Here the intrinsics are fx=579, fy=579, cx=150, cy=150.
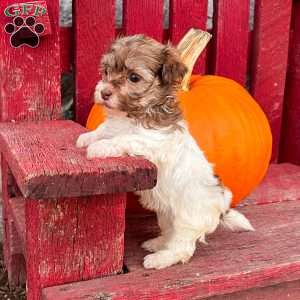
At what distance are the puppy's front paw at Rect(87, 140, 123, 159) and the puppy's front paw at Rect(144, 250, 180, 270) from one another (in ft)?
1.28

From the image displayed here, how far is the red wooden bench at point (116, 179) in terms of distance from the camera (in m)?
1.74

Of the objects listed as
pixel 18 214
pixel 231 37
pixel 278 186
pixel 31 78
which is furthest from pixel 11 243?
pixel 231 37

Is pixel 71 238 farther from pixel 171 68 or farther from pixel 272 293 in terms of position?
pixel 272 293

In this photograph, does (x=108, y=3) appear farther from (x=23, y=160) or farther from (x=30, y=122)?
(x=23, y=160)

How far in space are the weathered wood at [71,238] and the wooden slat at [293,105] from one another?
1755 millimetres

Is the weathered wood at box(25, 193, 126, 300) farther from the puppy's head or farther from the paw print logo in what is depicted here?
the paw print logo

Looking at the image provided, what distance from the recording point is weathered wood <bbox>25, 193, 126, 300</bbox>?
5.74 ft

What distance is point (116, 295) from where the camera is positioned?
176 cm

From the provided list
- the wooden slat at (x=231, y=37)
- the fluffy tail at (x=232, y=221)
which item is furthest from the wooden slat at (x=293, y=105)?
the fluffy tail at (x=232, y=221)

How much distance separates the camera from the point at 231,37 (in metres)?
3.02

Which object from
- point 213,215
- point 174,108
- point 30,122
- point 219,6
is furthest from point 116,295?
point 219,6

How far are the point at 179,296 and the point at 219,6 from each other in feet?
5.41

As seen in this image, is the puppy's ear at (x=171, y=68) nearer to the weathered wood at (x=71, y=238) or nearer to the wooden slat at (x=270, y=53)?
the weathered wood at (x=71, y=238)

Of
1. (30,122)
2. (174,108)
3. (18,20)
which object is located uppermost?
(18,20)
